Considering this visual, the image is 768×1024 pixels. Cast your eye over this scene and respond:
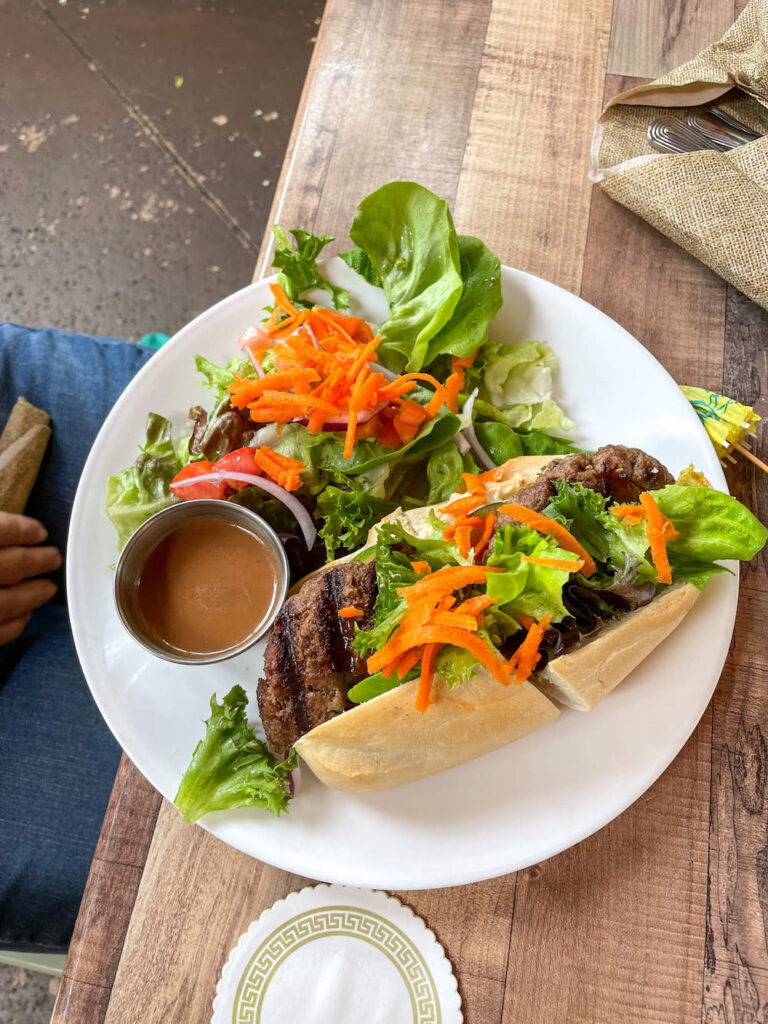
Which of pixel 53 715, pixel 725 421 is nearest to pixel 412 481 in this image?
pixel 725 421

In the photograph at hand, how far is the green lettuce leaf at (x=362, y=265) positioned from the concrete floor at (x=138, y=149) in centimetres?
204

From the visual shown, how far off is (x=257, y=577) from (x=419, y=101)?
2.02m

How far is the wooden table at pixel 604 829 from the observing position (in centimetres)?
213

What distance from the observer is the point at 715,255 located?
264cm

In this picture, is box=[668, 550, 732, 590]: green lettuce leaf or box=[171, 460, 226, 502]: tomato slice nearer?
box=[668, 550, 732, 590]: green lettuce leaf

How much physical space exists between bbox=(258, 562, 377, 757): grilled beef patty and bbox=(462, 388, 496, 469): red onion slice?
66 cm

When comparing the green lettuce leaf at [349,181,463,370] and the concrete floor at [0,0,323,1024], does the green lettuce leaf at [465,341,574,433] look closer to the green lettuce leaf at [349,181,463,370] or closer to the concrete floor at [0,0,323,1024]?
the green lettuce leaf at [349,181,463,370]


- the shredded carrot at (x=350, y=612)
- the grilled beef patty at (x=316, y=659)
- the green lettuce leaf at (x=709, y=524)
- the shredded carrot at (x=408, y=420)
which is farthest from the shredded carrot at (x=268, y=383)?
the green lettuce leaf at (x=709, y=524)

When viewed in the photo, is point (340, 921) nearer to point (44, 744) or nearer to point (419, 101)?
point (44, 744)

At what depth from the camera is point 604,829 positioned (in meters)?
2.24

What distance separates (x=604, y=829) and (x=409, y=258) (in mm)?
1869

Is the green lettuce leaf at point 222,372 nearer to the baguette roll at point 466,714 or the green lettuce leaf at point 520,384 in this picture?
the green lettuce leaf at point 520,384

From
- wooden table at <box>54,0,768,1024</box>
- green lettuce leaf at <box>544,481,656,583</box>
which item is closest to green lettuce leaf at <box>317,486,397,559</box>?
green lettuce leaf at <box>544,481,656,583</box>

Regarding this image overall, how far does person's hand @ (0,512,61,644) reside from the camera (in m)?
2.68
